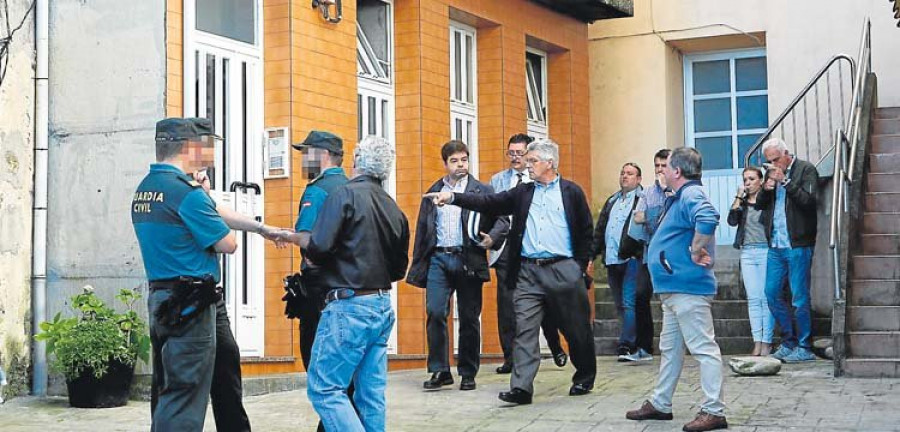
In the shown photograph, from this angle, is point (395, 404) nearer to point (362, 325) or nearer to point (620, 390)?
point (620, 390)

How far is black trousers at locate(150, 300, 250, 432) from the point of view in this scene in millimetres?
7352

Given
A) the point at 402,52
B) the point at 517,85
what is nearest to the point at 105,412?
the point at 402,52

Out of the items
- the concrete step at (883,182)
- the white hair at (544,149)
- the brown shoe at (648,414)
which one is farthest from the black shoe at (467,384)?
the concrete step at (883,182)

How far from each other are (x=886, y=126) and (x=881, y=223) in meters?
2.41

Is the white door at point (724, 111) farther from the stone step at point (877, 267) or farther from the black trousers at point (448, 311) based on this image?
the black trousers at point (448, 311)

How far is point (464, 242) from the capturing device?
35.0ft

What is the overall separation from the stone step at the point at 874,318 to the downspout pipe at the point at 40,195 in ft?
21.5

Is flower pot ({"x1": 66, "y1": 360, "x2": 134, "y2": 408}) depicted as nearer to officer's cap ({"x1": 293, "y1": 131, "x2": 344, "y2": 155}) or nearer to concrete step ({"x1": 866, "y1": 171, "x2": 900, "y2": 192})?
officer's cap ({"x1": 293, "y1": 131, "x2": 344, "y2": 155})

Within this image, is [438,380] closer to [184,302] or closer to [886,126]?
[184,302]

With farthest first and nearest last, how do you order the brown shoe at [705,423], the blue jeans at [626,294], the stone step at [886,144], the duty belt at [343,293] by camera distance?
the stone step at [886,144] → the blue jeans at [626,294] → the brown shoe at [705,423] → the duty belt at [343,293]

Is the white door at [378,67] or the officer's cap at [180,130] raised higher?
the white door at [378,67]

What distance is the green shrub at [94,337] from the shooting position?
960 cm

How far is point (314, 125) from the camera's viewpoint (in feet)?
38.0

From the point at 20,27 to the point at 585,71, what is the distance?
8335mm
